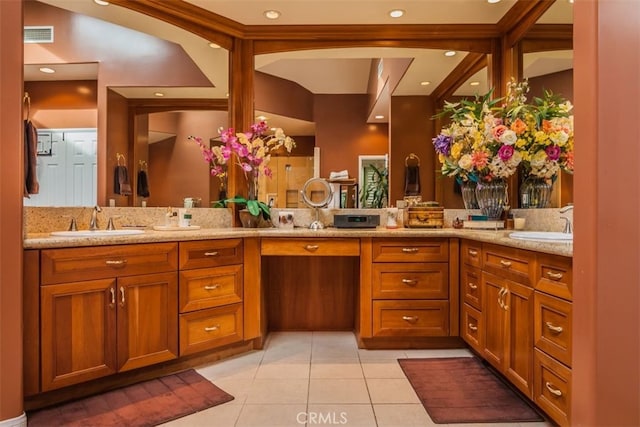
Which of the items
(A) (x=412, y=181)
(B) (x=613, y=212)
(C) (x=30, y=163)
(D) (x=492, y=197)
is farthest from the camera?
(A) (x=412, y=181)

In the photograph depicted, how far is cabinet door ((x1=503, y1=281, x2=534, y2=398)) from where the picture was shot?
161cm

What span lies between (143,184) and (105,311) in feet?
3.46

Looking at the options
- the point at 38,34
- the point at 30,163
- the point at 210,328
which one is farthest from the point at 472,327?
the point at 38,34

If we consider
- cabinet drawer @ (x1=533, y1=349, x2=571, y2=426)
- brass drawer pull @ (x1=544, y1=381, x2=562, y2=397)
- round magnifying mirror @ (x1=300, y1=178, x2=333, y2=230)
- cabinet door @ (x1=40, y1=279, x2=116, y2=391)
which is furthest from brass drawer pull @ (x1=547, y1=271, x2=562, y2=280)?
cabinet door @ (x1=40, y1=279, x2=116, y2=391)

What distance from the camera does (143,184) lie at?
2.54 meters

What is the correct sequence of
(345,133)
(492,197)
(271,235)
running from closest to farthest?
(271,235) → (492,197) → (345,133)

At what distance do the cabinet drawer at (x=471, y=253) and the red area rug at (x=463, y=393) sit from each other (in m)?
0.65

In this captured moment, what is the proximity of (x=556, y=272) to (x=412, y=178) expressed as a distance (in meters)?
1.70

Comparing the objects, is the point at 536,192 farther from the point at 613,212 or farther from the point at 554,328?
the point at 613,212

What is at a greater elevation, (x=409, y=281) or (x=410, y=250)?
(x=410, y=250)

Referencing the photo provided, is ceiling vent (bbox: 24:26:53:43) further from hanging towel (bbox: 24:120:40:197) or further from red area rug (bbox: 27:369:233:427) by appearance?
red area rug (bbox: 27:369:233:427)

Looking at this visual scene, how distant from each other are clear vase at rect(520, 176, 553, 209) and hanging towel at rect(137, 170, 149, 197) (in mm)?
2730

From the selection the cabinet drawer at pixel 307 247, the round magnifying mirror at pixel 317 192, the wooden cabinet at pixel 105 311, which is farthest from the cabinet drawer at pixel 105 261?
the round magnifying mirror at pixel 317 192

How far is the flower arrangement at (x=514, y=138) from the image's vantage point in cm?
216
